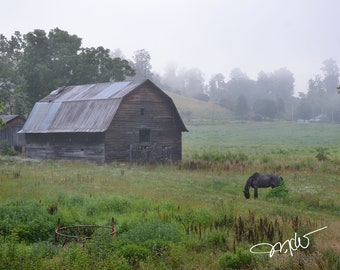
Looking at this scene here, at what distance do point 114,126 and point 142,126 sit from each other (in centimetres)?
233

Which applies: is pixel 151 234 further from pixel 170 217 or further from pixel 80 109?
pixel 80 109

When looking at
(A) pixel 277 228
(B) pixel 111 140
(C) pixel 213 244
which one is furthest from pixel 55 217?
(B) pixel 111 140

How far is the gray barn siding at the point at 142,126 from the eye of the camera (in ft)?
116

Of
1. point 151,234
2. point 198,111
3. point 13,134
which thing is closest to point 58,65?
point 13,134

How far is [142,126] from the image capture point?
3656cm

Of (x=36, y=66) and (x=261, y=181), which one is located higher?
(x=36, y=66)

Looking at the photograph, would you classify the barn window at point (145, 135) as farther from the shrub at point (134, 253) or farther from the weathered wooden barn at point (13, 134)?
the shrub at point (134, 253)

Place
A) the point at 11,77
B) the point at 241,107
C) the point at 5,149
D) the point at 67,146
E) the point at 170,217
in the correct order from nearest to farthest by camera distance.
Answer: the point at 170,217, the point at 67,146, the point at 5,149, the point at 11,77, the point at 241,107

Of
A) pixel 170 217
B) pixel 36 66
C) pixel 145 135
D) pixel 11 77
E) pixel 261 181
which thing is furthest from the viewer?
pixel 11 77

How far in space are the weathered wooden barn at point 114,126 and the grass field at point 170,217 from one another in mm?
8080

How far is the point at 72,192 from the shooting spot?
19172 millimetres

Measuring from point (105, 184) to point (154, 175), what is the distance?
4.37 meters

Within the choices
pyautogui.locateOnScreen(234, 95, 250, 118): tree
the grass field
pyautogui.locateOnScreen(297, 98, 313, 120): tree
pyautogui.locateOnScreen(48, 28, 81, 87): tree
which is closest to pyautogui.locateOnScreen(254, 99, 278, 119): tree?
pyautogui.locateOnScreen(234, 95, 250, 118): tree

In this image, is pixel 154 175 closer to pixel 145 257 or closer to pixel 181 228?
pixel 181 228
